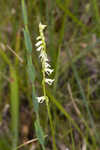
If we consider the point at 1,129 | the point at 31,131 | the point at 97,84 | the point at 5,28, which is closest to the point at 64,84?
the point at 97,84

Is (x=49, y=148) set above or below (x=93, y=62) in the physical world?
below

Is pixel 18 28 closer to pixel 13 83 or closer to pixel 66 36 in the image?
pixel 66 36

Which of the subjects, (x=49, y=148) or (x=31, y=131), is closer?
(x=49, y=148)

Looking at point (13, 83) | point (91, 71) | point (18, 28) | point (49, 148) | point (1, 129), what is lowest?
point (49, 148)

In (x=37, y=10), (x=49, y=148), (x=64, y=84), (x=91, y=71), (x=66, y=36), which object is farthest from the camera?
(x=66, y=36)

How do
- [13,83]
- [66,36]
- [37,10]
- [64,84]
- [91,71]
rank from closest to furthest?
[13,83]
[37,10]
[64,84]
[91,71]
[66,36]

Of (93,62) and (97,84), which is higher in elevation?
(93,62)

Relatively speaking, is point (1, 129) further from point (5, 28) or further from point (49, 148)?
point (5, 28)

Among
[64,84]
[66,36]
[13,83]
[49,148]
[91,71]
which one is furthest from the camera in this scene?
[66,36]

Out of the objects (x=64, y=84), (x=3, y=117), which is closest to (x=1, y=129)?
(x=3, y=117)
